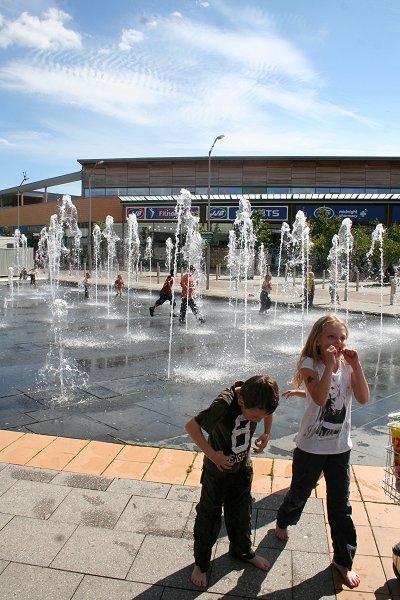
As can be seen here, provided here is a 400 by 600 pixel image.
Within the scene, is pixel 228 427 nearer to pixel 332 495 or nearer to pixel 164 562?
pixel 332 495

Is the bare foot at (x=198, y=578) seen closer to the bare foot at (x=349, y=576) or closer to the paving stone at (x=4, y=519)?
the bare foot at (x=349, y=576)

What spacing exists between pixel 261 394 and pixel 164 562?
Result: 1249 mm

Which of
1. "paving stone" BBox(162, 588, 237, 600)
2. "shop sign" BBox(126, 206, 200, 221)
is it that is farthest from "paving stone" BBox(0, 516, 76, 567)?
"shop sign" BBox(126, 206, 200, 221)

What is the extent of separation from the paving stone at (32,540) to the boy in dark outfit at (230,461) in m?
0.90

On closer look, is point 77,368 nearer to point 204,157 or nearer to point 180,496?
point 180,496


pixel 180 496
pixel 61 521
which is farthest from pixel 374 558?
pixel 61 521

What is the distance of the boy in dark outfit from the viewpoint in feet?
9.21

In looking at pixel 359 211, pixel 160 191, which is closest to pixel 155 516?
pixel 359 211

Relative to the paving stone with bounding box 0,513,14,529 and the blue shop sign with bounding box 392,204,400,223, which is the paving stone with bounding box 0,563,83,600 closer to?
the paving stone with bounding box 0,513,14,529

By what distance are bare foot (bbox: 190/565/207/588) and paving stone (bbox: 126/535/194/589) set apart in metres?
0.04

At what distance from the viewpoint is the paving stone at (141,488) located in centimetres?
397

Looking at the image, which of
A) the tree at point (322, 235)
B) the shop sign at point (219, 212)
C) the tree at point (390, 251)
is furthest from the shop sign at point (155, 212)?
the tree at point (390, 251)

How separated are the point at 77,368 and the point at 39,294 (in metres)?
16.4

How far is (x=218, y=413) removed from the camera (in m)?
2.87
